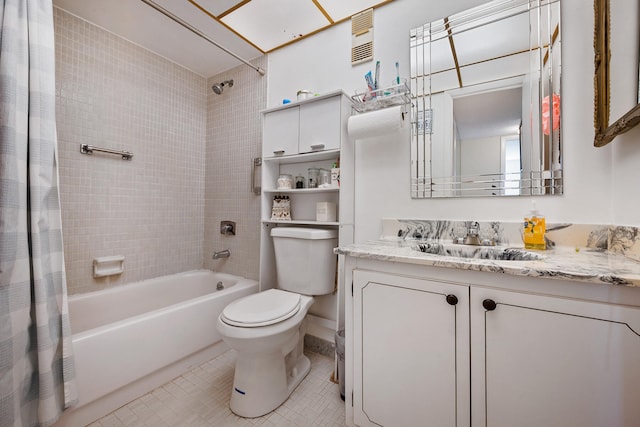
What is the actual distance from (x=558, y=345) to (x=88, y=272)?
2.48 meters

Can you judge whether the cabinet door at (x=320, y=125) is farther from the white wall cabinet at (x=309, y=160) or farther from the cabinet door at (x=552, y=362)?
the cabinet door at (x=552, y=362)

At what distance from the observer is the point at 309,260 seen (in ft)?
5.20

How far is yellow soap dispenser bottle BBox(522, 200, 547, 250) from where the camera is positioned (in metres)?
1.09

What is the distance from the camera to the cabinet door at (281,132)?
1.71 metres

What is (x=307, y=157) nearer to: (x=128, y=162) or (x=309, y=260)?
(x=309, y=260)

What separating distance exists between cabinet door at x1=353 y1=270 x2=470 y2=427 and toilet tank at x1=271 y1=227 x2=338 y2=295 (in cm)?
52

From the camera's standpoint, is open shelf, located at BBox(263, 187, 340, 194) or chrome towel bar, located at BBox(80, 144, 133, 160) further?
chrome towel bar, located at BBox(80, 144, 133, 160)

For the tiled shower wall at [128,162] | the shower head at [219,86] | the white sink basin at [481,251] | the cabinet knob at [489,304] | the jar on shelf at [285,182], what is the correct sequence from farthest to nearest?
the shower head at [219,86], the jar on shelf at [285,182], the tiled shower wall at [128,162], the white sink basin at [481,251], the cabinet knob at [489,304]

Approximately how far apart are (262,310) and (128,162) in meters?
1.59

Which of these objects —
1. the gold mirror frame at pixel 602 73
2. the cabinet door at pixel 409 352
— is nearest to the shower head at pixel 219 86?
the cabinet door at pixel 409 352

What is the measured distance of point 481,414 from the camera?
836 millimetres

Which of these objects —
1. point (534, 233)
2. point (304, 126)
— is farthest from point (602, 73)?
point (304, 126)

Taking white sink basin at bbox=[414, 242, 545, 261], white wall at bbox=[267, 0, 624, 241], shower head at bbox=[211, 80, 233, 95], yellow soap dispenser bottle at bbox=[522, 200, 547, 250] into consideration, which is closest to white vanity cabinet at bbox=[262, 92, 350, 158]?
white wall at bbox=[267, 0, 624, 241]

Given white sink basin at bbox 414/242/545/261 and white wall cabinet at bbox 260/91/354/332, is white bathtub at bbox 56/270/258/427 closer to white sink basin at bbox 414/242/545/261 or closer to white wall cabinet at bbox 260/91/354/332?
white wall cabinet at bbox 260/91/354/332
